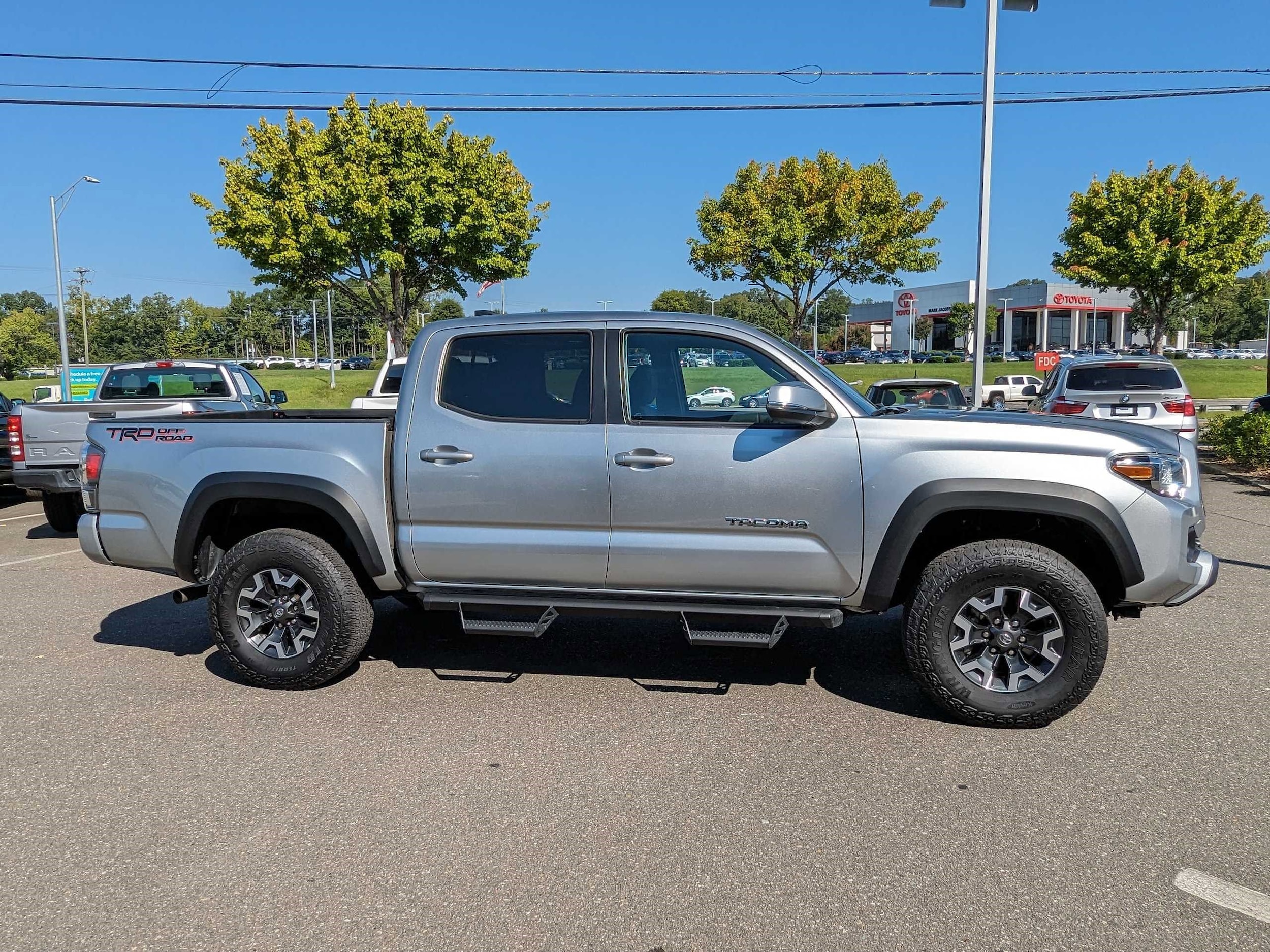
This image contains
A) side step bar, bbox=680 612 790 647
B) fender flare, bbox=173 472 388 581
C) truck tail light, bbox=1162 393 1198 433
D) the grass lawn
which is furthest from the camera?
the grass lawn

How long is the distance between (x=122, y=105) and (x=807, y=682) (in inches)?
671

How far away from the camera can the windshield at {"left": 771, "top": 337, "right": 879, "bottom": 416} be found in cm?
465

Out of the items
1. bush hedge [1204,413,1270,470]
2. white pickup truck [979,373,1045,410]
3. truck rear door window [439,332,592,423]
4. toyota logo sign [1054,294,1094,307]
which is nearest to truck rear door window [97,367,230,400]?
truck rear door window [439,332,592,423]

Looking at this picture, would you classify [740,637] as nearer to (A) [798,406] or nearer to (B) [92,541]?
(A) [798,406]

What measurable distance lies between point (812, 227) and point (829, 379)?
23.5 metres

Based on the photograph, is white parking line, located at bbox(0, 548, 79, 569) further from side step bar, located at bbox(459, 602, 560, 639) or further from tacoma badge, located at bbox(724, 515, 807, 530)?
tacoma badge, located at bbox(724, 515, 807, 530)

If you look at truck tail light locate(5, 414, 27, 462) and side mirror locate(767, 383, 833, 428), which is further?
truck tail light locate(5, 414, 27, 462)

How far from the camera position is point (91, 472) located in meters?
5.35

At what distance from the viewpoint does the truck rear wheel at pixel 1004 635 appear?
4.34 m

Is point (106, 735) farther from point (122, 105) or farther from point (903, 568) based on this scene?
point (122, 105)

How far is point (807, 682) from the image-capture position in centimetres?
518

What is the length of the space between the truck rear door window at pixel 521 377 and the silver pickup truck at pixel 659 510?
0.01 metres

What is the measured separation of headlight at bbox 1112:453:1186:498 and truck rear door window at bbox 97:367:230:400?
10981 millimetres

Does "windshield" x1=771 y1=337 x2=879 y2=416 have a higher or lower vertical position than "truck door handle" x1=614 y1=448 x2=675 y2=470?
higher
